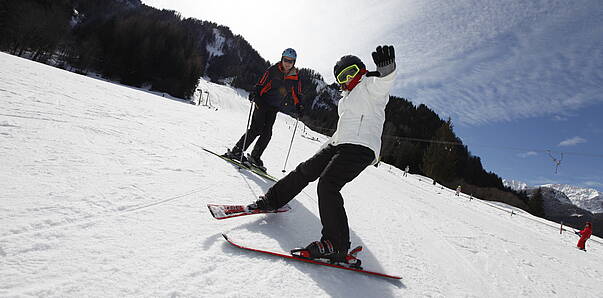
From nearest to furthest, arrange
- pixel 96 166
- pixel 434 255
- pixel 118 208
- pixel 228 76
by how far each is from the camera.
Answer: pixel 118 208, pixel 96 166, pixel 434 255, pixel 228 76

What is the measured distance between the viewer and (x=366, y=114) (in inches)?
88.0

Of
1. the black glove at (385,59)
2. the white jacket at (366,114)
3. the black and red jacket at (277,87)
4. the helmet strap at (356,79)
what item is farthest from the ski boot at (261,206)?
→ the black and red jacket at (277,87)

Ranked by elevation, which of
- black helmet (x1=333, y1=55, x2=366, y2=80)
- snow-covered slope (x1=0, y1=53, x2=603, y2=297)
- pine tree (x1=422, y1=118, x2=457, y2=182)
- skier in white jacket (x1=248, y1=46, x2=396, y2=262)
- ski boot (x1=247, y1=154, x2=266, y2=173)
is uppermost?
pine tree (x1=422, y1=118, x2=457, y2=182)

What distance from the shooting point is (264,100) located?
14.9 ft

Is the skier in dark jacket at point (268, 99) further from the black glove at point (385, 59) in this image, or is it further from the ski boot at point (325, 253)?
the ski boot at point (325, 253)

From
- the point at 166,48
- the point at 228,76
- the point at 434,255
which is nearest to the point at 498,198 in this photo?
the point at 434,255

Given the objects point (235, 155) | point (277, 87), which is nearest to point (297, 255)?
point (235, 155)

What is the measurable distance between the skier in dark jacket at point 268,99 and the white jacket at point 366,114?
228 centimetres

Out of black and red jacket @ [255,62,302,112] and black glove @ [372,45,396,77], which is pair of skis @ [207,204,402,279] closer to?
A: black glove @ [372,45,396,77]

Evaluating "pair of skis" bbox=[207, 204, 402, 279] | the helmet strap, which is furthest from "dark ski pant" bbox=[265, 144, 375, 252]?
the helmet strap

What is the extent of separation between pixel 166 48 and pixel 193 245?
7002 centimetres

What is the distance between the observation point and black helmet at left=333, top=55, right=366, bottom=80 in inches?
97.6

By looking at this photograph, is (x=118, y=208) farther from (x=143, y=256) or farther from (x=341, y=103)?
(x=341, y=103)

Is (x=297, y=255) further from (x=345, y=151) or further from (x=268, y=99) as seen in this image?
(x=268, y=99)
